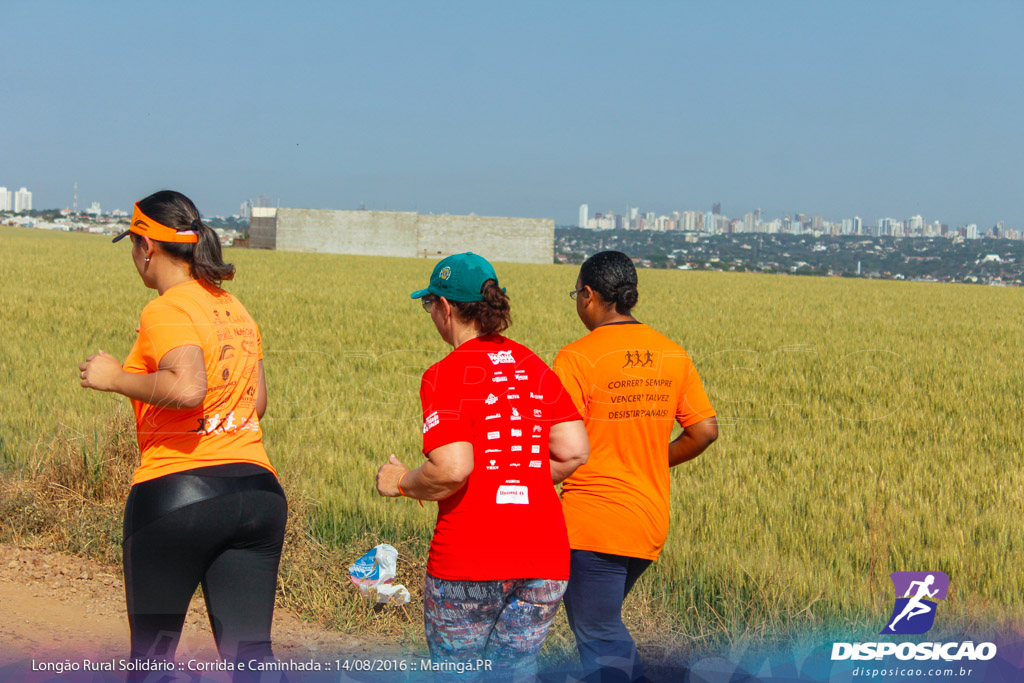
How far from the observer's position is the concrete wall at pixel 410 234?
3113 inches

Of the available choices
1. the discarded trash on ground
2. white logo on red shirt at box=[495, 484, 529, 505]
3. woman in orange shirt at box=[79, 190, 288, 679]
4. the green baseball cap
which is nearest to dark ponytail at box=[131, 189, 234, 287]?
woman in orange shirt at box=[79, 190, 288, 679]

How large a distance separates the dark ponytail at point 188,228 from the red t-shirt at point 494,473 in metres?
0.90

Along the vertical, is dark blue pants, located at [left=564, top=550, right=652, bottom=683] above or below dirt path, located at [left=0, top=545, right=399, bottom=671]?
above

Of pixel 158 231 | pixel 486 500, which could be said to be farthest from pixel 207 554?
pixel 158 231

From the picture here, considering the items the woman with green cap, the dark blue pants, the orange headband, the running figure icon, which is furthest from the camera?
the running figure icon

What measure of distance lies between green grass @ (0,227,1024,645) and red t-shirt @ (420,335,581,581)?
6.90ft

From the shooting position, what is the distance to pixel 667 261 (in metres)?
64.6

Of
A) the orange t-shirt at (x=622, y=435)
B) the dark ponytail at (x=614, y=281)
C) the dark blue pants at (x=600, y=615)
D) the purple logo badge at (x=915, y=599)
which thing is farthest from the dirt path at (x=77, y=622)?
the purple logo badge at (x=915, y=599)

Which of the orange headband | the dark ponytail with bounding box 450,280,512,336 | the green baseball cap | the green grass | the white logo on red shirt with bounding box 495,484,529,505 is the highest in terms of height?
the orange headband

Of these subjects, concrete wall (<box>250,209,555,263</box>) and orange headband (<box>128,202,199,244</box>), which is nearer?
orange headband (<box>128,202,199,244</box>)

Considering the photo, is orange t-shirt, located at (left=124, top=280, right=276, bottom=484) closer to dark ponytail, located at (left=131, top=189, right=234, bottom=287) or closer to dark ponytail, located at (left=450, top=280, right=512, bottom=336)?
dark ponytail, located at (left=131, top=189, right=234, bottom=287)

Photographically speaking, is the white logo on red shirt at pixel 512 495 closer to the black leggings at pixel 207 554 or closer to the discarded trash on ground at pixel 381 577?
the black leggings at pixel 207 554

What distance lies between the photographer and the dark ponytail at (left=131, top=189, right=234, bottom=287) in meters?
2.89

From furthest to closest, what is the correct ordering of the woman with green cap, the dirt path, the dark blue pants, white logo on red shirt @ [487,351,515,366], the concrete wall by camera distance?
the concrete wall
the dirt path
the dark blue pants
white logo on red shirt @ [487,351,515,366]
the woman with green cap
